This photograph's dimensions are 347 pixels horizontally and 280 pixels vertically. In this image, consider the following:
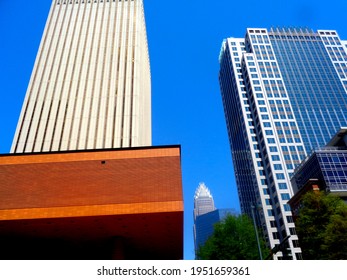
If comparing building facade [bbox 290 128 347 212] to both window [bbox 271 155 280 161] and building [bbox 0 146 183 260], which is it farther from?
building [bbox 0 146 183 260]

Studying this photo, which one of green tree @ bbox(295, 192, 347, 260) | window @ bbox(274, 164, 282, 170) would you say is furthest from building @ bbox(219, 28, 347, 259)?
green tree @ bbox(295, 192, 347, 260)

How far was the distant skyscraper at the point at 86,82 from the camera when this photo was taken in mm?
55000

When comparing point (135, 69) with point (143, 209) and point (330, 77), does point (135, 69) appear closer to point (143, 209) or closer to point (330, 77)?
point (143, 209)

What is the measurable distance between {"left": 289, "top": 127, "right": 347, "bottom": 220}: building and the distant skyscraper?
110ft

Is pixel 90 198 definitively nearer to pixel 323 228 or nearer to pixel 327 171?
pixel 323 228

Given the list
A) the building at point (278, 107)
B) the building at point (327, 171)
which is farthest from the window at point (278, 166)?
the building at point (327, 171)

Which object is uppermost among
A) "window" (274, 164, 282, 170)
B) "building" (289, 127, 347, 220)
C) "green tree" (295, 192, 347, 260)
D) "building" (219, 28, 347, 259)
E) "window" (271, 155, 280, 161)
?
"building" (219, 28, 347, 259)

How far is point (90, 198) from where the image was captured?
26109 millimetres

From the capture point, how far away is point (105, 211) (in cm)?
2544

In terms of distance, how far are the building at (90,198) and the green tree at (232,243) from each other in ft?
38.1

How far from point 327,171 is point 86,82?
2001 inches

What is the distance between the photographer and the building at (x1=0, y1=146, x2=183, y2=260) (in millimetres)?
25484

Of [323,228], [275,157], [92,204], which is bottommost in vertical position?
[323,228]

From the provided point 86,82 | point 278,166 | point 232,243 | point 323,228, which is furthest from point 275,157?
point 323,228
